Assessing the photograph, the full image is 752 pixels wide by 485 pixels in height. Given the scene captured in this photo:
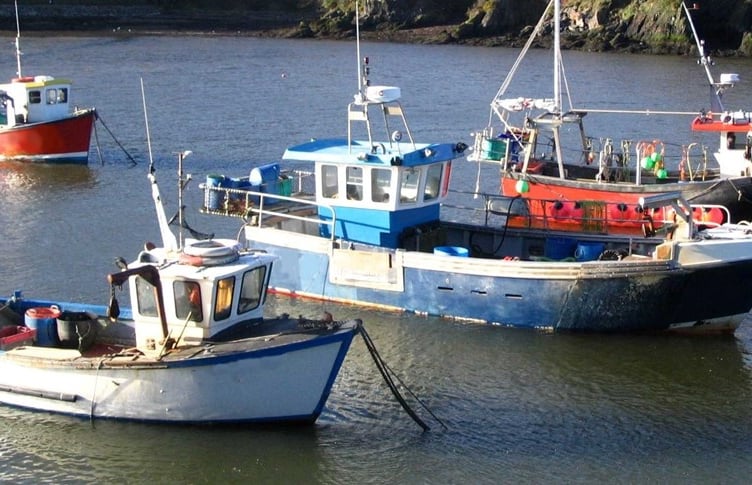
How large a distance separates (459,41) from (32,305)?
6196cm

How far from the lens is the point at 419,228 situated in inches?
756

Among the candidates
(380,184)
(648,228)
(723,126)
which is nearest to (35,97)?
(380,184)

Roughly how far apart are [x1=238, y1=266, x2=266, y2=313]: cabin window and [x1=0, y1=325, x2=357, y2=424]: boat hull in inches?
26.2

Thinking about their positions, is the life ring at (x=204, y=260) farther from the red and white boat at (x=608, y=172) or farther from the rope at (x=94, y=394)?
the red and white boat at (x=608, y=172)

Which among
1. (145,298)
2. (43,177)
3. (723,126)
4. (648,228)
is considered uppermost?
(723,126)

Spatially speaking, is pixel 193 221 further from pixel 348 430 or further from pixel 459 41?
pixel 459 41

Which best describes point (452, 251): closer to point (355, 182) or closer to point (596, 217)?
point (355, 182)

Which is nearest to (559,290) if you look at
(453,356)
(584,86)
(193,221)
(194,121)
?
(453,356)

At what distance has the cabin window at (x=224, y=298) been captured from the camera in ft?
45.0

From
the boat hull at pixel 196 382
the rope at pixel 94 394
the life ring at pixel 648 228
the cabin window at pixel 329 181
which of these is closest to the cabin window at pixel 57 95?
the cabin window at pixel 329 181

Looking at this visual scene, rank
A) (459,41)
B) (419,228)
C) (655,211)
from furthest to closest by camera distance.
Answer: (459,41) → (655,211) → (419,228)

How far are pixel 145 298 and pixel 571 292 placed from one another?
21.6 ft

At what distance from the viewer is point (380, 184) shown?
18766mm

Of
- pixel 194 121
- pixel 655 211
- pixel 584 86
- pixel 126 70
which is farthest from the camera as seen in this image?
pixel 126 70
